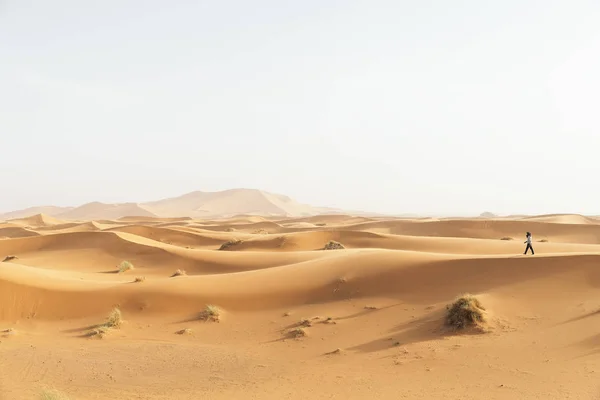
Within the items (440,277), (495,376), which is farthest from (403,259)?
(495,376)

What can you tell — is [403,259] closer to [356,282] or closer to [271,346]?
[356,282]

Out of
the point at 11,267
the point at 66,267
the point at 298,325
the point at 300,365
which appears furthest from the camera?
the point at 66,267

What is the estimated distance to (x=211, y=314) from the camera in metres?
11.9

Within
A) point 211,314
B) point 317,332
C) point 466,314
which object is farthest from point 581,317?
point 211,314

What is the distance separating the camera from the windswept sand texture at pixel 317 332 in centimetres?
732

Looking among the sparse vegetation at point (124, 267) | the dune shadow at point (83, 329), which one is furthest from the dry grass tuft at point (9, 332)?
the sparse vegetation at point (124, 267)

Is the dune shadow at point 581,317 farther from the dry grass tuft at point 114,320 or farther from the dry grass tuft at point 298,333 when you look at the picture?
the dry grass tuft at point 114,320

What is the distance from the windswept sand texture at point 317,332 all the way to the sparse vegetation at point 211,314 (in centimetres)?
4

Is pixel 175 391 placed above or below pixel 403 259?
below

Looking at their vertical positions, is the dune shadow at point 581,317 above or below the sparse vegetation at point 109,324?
above

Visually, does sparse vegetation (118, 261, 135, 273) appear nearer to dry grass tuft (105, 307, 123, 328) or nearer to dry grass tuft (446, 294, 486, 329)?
dry grass tuft (105, 307, 123, 328)

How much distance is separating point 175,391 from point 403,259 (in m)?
8.21

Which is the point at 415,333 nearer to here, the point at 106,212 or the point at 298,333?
the point at 298,333

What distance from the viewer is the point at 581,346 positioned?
7742 millimetres
